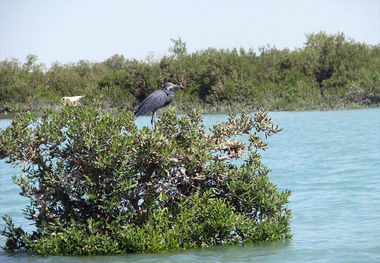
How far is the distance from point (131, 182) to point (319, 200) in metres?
7.54

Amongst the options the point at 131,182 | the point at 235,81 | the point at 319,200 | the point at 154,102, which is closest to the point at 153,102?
the point at 154,102

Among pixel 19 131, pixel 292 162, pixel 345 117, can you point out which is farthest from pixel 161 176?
pixel 345 117

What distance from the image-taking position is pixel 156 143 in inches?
344

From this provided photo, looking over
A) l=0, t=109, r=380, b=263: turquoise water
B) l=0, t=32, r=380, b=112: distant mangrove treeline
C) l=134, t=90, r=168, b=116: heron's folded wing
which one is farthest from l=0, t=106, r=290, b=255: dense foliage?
l=0, t=32, r=380, b=112: distant mangrove treeline

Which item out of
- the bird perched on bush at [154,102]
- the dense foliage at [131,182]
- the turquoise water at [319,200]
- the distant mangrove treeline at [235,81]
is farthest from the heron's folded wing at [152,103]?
the distant mangrove treeline at [235,81]

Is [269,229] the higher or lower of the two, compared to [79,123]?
lower

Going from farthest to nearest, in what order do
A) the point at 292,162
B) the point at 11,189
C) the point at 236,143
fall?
the point at 292,162 < the point at 11,189 < the point at 236,143

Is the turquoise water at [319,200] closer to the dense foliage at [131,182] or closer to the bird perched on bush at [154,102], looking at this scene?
the dense foliage at [131,182]

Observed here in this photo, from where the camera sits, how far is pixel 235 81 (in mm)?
48625

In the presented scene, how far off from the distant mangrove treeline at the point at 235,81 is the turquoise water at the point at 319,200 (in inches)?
478

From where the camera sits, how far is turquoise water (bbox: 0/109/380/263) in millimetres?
9758

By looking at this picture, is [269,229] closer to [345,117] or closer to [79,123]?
[79,123]

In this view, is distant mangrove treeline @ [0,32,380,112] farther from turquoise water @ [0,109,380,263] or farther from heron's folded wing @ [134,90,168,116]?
heron's folded wing @ [134,90,168,116]

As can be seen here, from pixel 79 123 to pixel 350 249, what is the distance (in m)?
4.94
